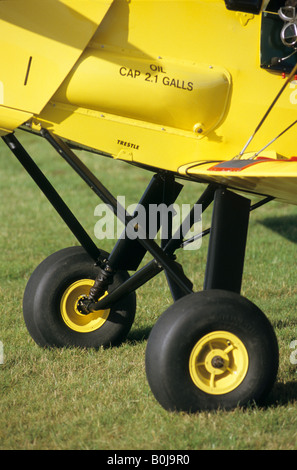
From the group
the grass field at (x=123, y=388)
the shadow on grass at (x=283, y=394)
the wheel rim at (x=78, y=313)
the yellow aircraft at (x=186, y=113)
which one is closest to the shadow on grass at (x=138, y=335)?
the grass field at (x=123, y=388)

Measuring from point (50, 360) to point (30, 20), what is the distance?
2.24m

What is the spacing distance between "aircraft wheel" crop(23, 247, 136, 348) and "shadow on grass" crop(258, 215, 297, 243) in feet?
12.5

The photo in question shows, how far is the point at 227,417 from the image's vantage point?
3.84 metres

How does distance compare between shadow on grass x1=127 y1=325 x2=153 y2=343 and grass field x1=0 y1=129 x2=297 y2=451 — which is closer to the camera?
grass field x1=0 y1=129 x2=297 y2=451

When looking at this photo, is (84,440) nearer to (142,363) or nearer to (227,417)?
(227,417)

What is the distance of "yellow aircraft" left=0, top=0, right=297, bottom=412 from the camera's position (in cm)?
389

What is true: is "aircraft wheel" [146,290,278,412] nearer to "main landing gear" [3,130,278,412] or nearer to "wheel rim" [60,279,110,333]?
"main landing gear" [3,130,278,412]

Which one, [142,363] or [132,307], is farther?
[132,307]

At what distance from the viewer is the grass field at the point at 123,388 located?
3680 mm

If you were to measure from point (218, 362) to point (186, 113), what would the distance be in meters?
1.50

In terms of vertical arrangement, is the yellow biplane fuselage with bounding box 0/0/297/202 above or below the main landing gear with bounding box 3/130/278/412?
above

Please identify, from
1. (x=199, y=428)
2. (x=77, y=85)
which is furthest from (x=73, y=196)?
(x=199, y=428)

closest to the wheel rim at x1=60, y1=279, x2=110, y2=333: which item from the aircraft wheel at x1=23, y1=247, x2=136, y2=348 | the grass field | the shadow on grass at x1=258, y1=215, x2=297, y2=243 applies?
the aircraft wheel at x1=23, y1=247, x2=136, y2=348

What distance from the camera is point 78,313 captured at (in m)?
5.06
